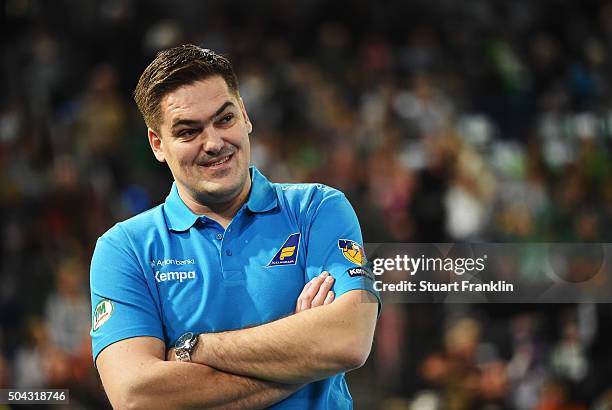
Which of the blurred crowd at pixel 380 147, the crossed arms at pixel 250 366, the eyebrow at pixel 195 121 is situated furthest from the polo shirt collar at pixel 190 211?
the blurred crowd at pixel 380 147

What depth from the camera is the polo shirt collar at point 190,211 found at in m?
2.53

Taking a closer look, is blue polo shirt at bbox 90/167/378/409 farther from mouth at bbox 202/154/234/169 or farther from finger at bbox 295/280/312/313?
mouth at bbox 202/154/234/169

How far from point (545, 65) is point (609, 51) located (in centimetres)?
62

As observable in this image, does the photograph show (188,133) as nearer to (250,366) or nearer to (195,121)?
(195,121)

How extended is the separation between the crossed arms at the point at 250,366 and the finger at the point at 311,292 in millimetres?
50

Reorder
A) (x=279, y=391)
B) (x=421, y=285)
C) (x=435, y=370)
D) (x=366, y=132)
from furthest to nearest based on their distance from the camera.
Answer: (x=366, y=132), (x=435, y=370), (x=421, y=285), (x=279, y=391)

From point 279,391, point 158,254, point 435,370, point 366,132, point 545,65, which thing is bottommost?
point 279,391

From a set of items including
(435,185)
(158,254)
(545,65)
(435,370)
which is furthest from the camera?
(545,65)

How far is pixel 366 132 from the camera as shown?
24.5 feet

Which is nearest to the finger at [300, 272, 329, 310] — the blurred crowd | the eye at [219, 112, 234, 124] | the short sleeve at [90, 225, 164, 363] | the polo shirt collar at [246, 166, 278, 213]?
the polo shirt collar at [246, 166, 278, 213]

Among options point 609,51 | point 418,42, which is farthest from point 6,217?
point 609,51

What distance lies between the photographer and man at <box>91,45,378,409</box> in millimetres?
2299

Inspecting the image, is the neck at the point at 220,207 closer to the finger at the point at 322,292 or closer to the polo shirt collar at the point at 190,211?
the polo shirt collar at the point at 190,211

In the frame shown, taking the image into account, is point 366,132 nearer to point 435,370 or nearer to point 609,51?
point 435,370
